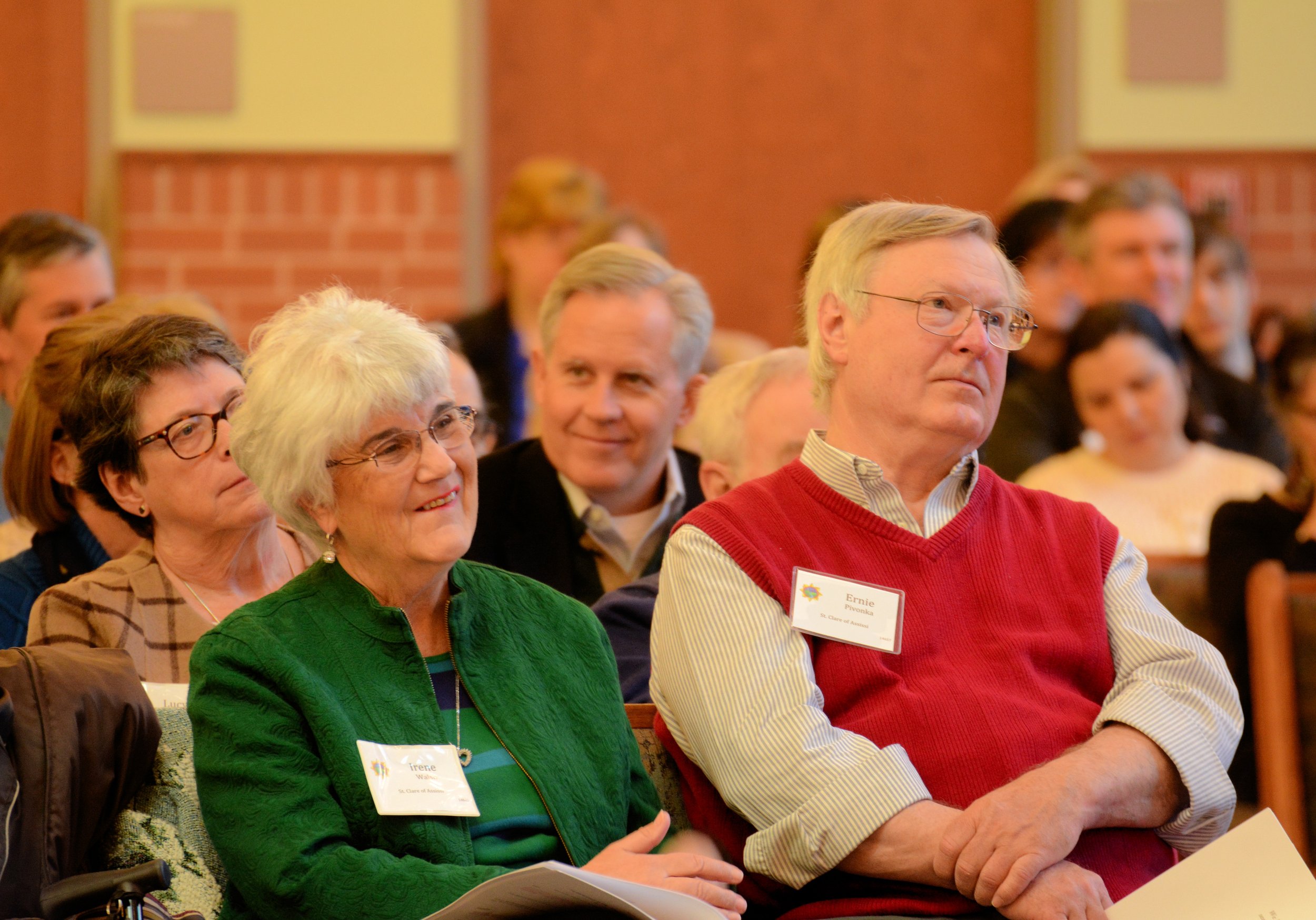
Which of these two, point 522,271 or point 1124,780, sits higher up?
point 522,271

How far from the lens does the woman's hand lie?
179 centimetres

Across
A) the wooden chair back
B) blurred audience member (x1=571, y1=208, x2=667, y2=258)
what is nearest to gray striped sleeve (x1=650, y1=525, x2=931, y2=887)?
the wooden chair back

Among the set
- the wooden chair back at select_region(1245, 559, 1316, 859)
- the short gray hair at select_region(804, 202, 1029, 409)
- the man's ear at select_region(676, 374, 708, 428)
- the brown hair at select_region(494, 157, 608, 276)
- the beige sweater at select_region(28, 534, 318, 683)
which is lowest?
the wooden chair back at select_region(1245, 559, 1316, 859)

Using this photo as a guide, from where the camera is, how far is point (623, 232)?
4094mm

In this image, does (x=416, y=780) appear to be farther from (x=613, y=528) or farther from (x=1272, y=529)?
(x=1272, y=529)

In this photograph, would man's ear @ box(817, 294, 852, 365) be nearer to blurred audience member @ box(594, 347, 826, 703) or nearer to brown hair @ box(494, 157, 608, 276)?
blurred audience member @ box(594, 347, 826, 703)

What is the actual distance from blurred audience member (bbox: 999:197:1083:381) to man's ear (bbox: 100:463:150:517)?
110 inches

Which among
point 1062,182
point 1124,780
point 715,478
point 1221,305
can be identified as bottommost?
point 1124,780

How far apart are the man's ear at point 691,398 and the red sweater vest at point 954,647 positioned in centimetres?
105

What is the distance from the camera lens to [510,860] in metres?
1.90

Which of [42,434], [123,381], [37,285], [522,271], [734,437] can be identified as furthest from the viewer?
[522,271]

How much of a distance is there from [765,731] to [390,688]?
1.60 ft

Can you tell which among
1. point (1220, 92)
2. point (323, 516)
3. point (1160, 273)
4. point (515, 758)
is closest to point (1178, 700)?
point (515, 758)

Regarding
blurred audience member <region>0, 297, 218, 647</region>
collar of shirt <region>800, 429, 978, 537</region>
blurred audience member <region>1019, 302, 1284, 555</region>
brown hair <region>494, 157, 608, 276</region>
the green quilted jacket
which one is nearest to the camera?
the green quilted jacket
